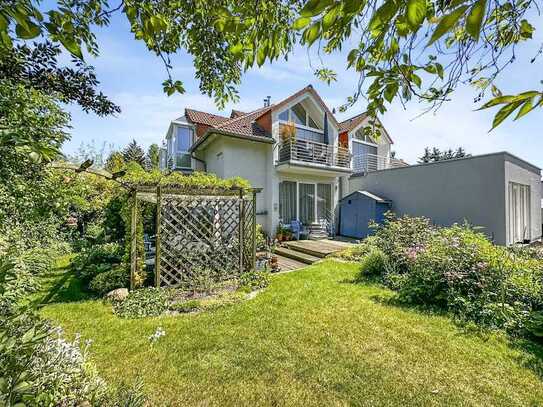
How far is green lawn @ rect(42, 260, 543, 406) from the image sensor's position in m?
2.79

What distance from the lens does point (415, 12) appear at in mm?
826

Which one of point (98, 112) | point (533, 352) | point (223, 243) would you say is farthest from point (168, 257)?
point (533, 352)

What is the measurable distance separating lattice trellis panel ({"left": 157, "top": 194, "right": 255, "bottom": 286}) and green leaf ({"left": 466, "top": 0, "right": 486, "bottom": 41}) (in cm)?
630

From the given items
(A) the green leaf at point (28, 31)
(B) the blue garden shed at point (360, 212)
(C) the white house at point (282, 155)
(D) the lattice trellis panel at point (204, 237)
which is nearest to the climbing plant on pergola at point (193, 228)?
(D) the lattice trellis panel at point (204, 237)

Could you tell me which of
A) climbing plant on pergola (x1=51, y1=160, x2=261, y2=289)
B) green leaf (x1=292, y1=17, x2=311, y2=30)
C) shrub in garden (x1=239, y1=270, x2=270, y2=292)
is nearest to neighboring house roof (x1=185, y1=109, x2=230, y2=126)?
climbing plant on pergola (x1=51, y1=160, x2=261, y2=289)

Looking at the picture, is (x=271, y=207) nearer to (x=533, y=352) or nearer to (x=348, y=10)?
(x=533, y=352)

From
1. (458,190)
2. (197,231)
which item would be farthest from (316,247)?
(458,190)

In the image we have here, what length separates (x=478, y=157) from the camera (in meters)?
10.1

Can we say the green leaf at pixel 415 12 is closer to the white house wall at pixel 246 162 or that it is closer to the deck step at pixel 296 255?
the deck step at pixel 296 255

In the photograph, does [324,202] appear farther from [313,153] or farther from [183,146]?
[183,146]

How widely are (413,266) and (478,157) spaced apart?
7.42 meters

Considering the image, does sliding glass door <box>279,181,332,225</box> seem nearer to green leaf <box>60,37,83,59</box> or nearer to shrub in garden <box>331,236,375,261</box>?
shrub in garden <box>331,236,375,261</box>

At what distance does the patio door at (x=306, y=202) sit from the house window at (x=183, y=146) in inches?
→ 285

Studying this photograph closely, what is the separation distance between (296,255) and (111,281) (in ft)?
21.3
